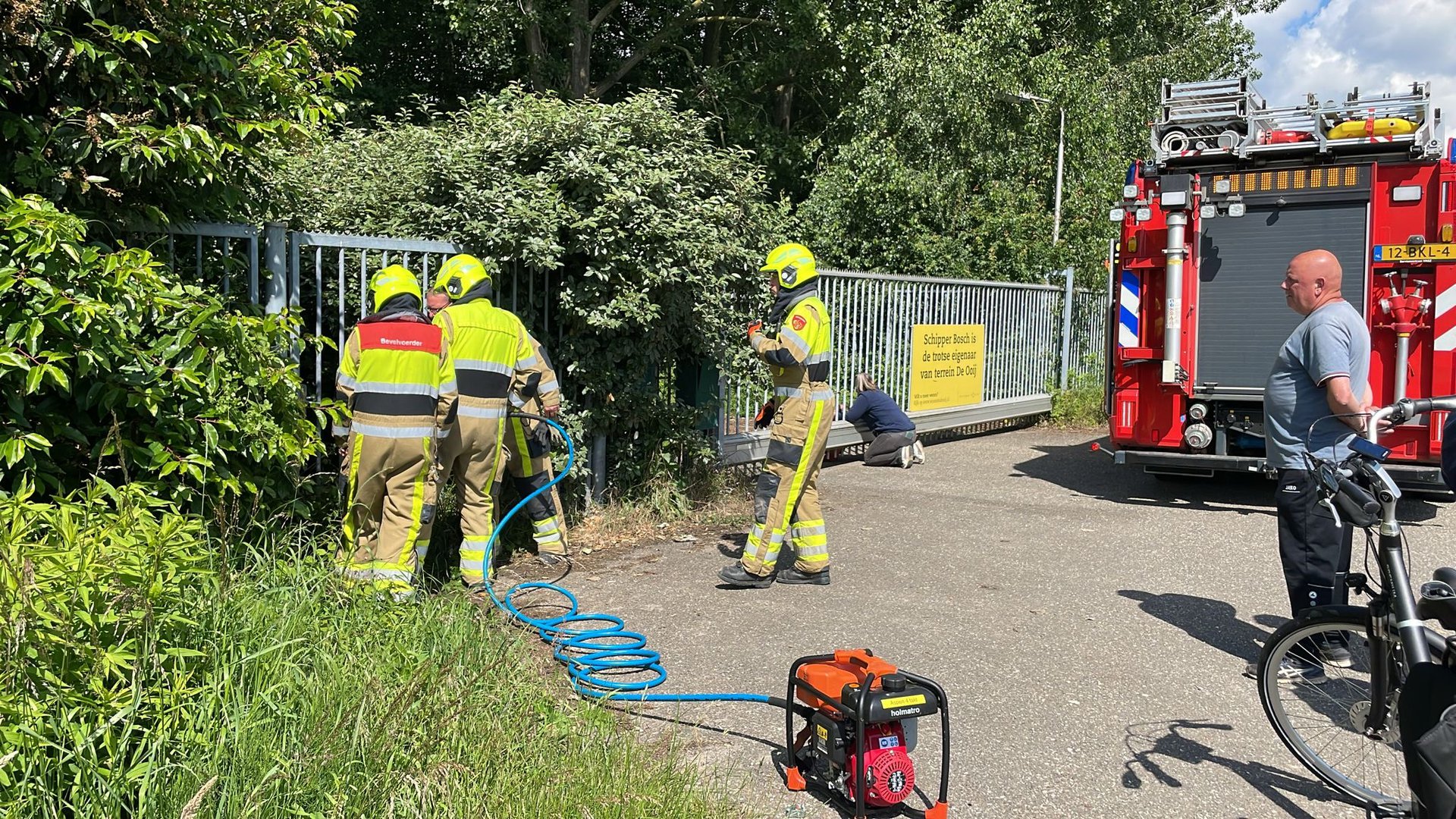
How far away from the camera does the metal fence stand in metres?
9.73

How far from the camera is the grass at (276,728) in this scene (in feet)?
9.48

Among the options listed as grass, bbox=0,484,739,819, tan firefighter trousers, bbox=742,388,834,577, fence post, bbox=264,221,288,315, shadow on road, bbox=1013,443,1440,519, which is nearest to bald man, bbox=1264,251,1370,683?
tan firefighter trousers, bbox=742,388,834,577

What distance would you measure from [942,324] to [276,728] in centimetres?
1053

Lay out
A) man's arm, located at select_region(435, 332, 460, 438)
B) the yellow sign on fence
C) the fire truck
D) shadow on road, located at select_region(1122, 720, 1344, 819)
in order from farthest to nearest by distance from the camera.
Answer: the yellow sign on fence, the fire truck, man's arm, located at select_region(435, 332, 460, 438), shadow on road, located at select_region(1122, 720, 1344, 819)

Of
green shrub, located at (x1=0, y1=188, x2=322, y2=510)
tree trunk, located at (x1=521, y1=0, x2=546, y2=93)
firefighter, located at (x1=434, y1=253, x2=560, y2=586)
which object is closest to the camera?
green shrub, located at (x1=0, y1=188, x2=322, y2=510)

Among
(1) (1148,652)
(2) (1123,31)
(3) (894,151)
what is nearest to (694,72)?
(3) (894,151)

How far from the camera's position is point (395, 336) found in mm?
→ 5395

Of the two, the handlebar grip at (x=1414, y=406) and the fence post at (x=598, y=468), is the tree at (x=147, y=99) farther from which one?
the handlebar grip at (x=1414, y=406)

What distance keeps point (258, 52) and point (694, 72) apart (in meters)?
18.6

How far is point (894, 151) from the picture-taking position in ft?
56.2

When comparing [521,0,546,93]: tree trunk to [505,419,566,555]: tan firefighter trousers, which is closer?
[505,419,566,555]: tan firefighter trousers

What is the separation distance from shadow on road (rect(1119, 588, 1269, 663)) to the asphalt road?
2 centimetres

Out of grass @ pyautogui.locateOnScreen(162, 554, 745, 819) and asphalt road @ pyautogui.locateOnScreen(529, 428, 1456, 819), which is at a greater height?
grass @ pyautogui.locateOnScreen(162, 554, 745, 819)

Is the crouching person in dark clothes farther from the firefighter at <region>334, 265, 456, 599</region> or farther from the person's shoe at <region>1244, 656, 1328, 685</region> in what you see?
the person's shoe at <region>1244, 656, 1328, 685</region>
